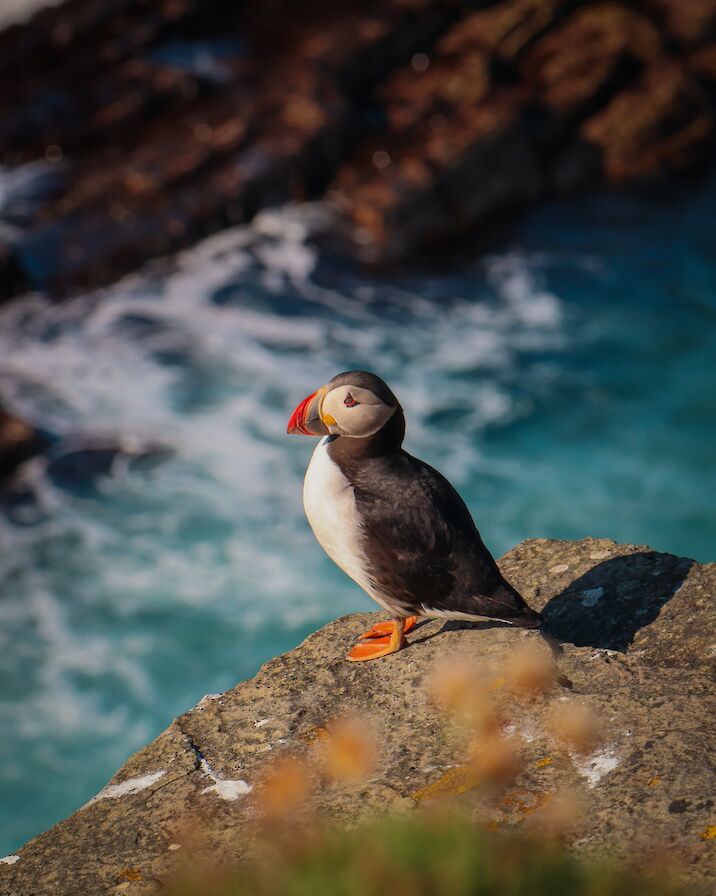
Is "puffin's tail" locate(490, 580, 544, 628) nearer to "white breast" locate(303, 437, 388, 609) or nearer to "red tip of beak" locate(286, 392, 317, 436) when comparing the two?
"white breast" locate(303, 437, 388, 609)

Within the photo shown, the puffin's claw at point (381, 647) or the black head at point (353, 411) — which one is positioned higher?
the black head at point (353, 411)

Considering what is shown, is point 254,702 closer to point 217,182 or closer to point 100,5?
point 217,182

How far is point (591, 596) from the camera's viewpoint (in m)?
5.21

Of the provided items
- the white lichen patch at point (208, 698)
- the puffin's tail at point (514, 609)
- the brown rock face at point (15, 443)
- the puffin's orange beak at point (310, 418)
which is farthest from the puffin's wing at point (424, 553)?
the brown rock face at point (15, 443)

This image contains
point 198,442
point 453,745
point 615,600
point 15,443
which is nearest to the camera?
point 453,745

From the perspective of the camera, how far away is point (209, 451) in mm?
12055

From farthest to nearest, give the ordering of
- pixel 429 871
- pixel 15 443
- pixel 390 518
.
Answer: pixel 15 443 < pixel 390 518 < pixel 429 871

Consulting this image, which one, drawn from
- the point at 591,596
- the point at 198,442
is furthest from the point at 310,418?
the point at 198,442

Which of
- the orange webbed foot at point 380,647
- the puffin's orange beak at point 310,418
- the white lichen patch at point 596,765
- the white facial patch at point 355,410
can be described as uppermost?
the puffin's orange beak at point 310,418

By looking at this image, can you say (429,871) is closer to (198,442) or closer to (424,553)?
(424,553)

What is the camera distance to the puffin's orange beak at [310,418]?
459cm

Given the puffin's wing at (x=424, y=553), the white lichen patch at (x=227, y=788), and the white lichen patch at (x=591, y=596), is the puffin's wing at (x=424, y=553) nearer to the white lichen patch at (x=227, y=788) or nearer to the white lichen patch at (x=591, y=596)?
the white lichen patch at (x=591, y=596)

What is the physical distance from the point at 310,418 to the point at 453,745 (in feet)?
4.56

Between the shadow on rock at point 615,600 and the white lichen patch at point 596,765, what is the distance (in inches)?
30.6
